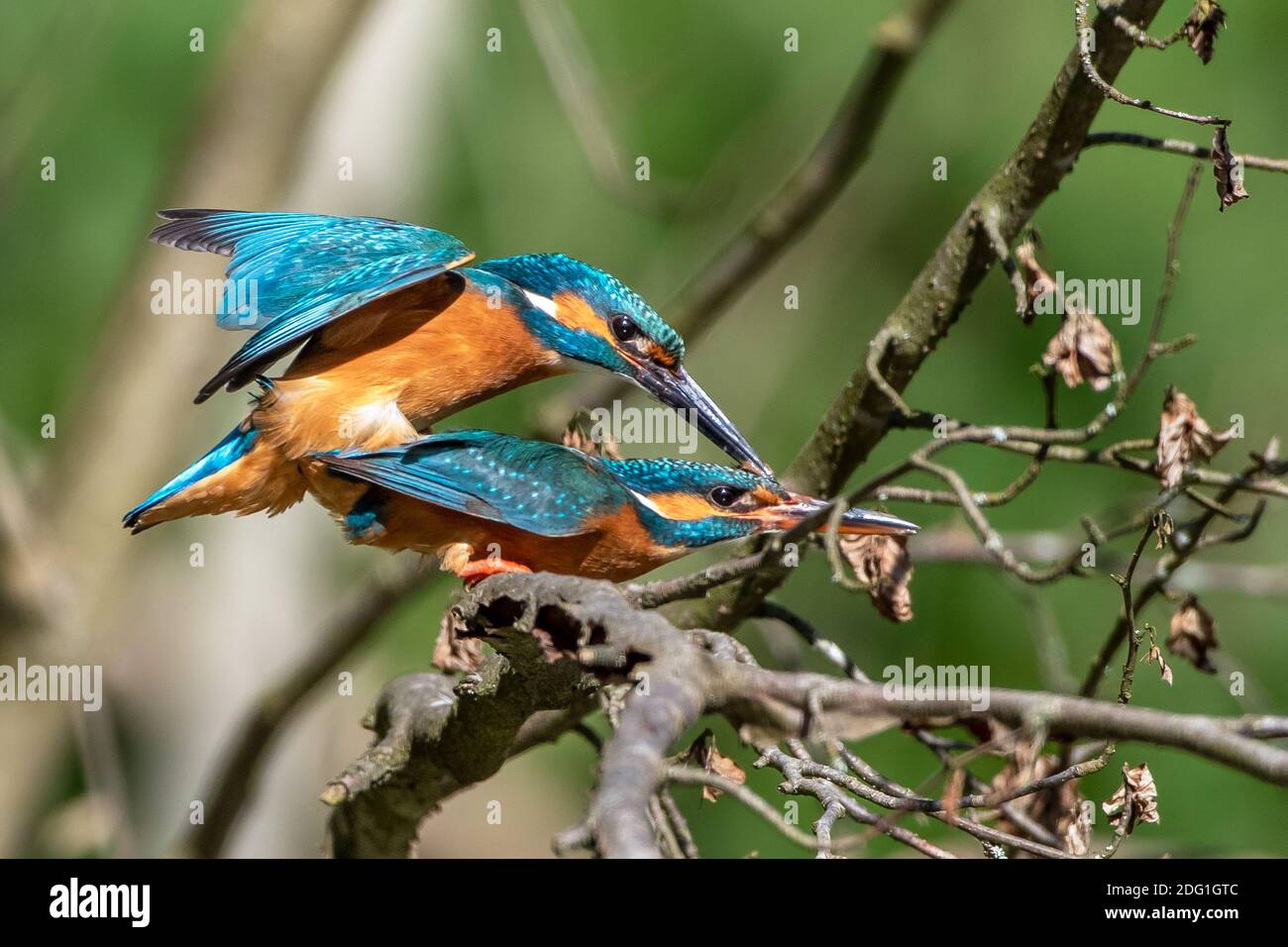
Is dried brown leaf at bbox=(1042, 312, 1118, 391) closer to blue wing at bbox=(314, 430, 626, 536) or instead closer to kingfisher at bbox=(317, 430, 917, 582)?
kingfisher at bbox=(317, 430, 917, 582)

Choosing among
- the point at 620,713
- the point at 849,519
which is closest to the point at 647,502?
the point at 849,519

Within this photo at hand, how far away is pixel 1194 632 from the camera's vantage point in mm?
2713

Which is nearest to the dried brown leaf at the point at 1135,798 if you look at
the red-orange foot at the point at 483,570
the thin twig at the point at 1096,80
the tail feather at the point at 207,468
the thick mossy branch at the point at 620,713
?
the thick mossy branch at the point at 620,713

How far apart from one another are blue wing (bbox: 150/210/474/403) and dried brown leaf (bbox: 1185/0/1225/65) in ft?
5.28

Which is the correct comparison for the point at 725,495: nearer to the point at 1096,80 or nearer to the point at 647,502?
the point at 647,502

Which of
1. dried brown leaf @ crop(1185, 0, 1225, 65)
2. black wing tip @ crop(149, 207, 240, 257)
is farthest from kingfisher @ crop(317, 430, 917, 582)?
dried brown leaf @ crop(1185, 0, 1225, 65)

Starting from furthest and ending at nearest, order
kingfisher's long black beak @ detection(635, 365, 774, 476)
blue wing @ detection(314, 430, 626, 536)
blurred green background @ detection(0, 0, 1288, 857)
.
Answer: blurred green background @ detection(0, 0, 1288, 857), kingfisher's long black beak @ detection(635, 365, 774, 476), blue wing @ detection(314, 430, 626, 536)

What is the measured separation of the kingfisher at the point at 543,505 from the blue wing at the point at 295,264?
288mm

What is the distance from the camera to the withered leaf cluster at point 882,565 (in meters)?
2.80

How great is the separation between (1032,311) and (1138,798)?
856 mm

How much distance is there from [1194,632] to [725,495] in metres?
0.98

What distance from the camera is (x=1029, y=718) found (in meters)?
1.43

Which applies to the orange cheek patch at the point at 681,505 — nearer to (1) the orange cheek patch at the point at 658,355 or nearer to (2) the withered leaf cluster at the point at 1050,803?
(1) the orange cheek patch at the point at 658,355

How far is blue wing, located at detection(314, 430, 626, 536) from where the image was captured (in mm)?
2936
